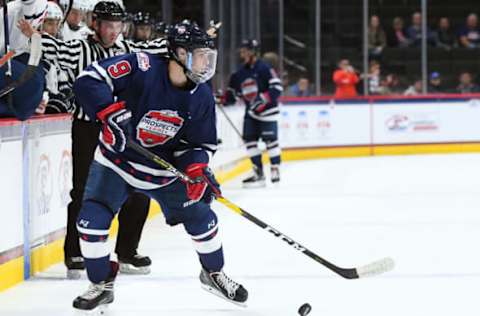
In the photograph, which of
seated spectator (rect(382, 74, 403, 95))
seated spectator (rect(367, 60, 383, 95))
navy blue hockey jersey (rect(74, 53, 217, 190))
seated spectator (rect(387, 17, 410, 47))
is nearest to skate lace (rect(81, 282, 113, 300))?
navy blue hockey jersey (rect(74, 53, 217, 190))

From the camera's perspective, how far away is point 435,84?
1483 centimetres

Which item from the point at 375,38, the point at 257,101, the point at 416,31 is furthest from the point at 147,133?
the point at 416,31

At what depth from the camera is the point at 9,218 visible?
4.75 m

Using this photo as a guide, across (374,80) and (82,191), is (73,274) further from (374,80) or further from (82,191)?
(374,80)

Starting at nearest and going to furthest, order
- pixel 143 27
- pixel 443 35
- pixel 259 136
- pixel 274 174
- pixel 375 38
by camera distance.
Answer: pixel 143 27 → pixel 274 174 → pixel 259 136 → pixel 375 38 → pixel 443 35

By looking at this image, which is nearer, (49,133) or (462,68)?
(49,133)

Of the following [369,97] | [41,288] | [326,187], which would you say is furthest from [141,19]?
[369,97]

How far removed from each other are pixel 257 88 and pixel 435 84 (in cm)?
550

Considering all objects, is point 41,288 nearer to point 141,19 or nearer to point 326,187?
point 141,19

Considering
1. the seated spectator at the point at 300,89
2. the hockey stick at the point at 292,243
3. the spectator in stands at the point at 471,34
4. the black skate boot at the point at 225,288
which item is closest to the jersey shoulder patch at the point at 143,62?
the hockey stick at the point at 292,243

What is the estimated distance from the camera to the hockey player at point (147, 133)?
388 cm

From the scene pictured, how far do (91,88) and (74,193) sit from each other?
1.18 metres

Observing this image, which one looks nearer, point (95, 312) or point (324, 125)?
point (95, 312)

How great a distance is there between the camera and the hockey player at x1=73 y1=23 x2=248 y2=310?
12.7 ft
